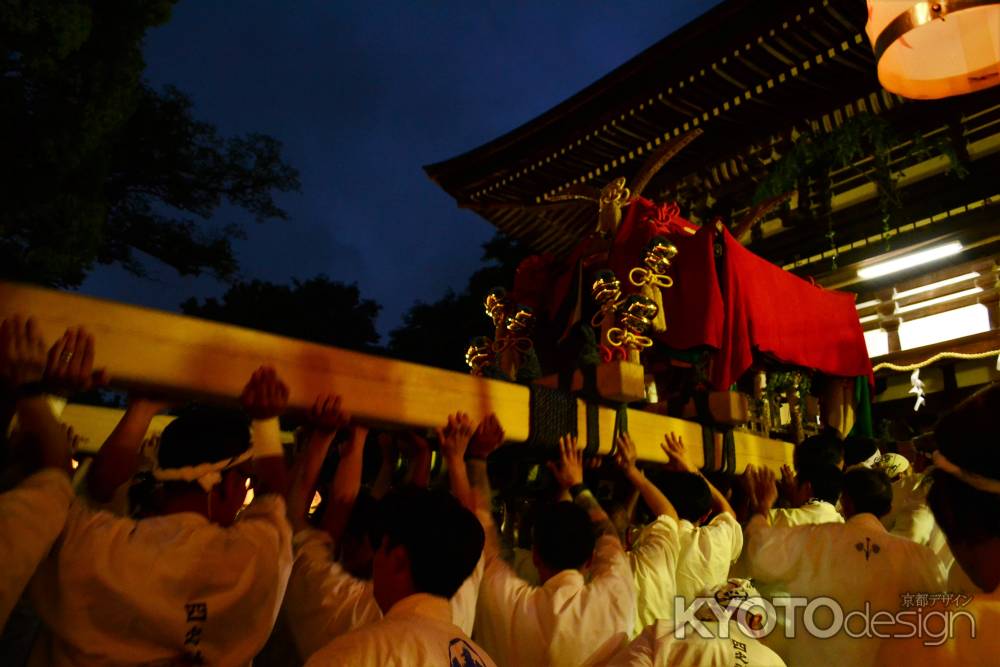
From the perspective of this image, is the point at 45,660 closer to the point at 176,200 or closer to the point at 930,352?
the point at 930,352

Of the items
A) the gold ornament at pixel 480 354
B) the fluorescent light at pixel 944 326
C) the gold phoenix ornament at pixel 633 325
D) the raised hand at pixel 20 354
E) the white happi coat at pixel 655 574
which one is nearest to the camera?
the raised hand at pixel 20 354

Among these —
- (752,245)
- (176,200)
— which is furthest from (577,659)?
(176,200)

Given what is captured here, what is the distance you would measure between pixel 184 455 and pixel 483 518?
1097mm

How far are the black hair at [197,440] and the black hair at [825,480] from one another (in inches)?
113

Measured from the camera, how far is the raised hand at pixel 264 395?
6.29ft

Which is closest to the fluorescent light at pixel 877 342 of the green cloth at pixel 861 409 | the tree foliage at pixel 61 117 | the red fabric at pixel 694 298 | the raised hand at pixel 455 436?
the green cloth at pixel 861 409

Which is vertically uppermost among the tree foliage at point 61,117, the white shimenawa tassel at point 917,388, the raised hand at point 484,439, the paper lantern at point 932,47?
the tree foliage at point 61,117

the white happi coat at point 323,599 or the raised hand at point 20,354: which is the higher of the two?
the raised hand at point 20,354

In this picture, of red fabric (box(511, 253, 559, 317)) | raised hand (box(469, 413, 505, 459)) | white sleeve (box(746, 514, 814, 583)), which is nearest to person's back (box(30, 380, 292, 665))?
raised hand (box(469, 413, 505, 459))

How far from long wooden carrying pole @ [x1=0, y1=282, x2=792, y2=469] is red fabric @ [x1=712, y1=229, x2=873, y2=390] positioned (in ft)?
4.71

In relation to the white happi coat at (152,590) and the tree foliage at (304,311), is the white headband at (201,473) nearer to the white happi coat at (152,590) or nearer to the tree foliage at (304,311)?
the white happi coat at (152,590)

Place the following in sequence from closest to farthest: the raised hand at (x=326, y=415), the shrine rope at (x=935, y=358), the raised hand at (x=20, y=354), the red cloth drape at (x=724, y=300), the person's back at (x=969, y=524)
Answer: the person's back at (x=969, y=524) → the raised hand at (x=20, y=354) → the raised hand at (x=326, y=415) → the red cloth drape at (x=724, y=300) → the shrine rope at (x=935, y=358)

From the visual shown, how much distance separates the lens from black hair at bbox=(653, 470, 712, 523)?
3064 mm

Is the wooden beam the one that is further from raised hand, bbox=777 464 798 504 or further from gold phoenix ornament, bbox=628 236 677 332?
raised hand, bbox=777 464 798 504
